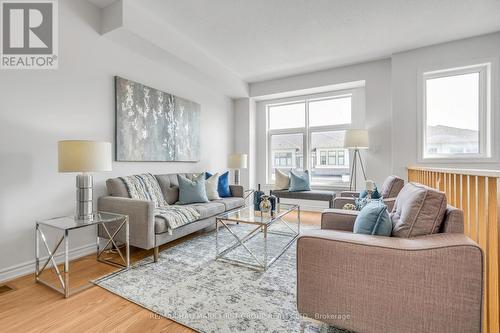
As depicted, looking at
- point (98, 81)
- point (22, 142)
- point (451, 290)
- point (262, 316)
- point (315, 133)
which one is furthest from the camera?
point (315, 133)

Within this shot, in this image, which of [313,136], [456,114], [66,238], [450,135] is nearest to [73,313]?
[66,238]

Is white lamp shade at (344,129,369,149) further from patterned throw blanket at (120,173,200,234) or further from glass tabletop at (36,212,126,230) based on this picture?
glass tabletop at (36,212,126,230)

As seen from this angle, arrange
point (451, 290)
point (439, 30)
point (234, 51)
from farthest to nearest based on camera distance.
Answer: point (234, 51), point (439, 30), point (451, 290)

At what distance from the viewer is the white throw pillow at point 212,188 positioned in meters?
3.63

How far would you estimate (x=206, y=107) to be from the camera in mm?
4602

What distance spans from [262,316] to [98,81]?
2917mm

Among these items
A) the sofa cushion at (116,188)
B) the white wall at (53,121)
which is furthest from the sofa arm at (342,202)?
the white wall at (53,121)

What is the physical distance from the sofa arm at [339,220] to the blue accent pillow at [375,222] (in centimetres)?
48

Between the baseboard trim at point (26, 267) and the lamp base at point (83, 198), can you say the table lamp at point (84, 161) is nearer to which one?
the lamp base at point (83, 198)

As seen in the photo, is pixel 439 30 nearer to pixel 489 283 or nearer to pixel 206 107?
pixel 489 283

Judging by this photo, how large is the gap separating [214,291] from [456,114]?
13.9 ft

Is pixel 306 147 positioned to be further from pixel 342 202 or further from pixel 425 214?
pixel 425 214

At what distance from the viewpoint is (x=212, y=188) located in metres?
3.69

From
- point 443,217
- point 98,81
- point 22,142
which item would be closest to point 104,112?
point 98,81
